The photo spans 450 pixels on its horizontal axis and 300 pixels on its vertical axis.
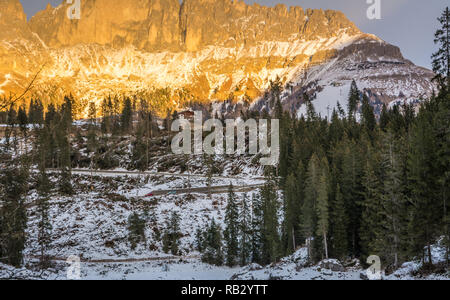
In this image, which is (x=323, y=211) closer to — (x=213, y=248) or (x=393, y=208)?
(x=393, y=208)

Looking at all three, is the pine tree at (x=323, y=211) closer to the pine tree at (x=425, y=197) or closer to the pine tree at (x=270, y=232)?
the pine tree at (x=270, y=232)

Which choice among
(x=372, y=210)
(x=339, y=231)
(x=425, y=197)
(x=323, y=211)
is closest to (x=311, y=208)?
(x=323, y=211)

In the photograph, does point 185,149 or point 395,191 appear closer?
point 395,191

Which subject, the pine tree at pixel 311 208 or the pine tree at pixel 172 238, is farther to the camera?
the pine tree at pixel 172 238

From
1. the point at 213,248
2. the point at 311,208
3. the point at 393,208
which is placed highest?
the point at 393,208

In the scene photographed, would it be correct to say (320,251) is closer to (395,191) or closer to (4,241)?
(395,191)

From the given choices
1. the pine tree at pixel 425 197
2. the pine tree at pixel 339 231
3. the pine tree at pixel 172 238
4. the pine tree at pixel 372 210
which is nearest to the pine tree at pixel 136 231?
the pine tree at pixel 172 238

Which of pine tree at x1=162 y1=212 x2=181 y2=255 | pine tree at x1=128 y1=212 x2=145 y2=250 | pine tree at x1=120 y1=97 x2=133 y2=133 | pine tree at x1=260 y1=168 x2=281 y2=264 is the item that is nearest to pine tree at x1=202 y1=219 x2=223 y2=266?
pine tree at x1=162 y1=212 x2=181 y2=255

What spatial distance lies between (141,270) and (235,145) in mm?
69619

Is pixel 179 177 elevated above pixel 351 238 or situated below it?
above

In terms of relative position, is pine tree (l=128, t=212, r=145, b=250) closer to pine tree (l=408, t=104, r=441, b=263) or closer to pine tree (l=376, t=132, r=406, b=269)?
pine tree (l=376, t=132, r=406, b=269)

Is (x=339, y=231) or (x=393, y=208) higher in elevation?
(x=393, y=208)
